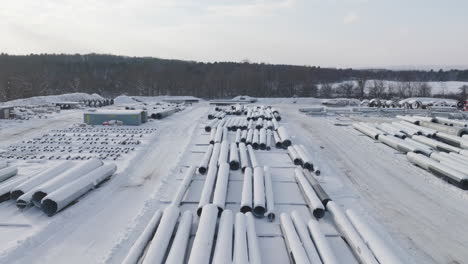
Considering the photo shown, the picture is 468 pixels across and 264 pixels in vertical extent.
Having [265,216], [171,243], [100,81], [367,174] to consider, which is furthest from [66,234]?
[100,81]

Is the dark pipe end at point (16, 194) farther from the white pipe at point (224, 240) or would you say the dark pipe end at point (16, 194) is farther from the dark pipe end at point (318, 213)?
the dark pipe end at point (318, 213)

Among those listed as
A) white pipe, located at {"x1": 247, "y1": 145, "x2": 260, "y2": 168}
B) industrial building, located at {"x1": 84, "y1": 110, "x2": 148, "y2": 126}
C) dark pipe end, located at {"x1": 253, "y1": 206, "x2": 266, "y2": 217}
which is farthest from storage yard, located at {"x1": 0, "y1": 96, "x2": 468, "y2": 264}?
industrial building, located at {"x1": 84, "y1": 110, "x2": 148, "y2": 126}

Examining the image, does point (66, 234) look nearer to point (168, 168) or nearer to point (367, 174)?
point (168, 168)

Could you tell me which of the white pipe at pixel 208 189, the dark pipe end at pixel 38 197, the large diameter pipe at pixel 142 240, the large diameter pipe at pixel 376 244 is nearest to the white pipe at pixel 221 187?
the white pipe at pixel 208 189

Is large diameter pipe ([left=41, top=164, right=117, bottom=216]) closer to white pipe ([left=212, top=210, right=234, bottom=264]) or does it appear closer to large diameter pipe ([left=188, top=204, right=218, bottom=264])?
large diameter pipe ([left=188, top=204, right=218, bottom=264])

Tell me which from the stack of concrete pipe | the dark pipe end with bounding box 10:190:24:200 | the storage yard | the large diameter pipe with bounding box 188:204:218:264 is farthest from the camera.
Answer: the dark pipe end with bounding box 10:190:24:200

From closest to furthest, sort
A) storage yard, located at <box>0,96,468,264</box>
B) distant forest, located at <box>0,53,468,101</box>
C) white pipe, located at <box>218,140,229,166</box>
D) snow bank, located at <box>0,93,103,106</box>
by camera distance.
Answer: storage yard, located at <box>0,96,468,264</box>
white pipe, located at <box>218,140,229,166</box>
snow bank, located at <box>0,93,103,106</box>
distant forest, located at <box>0,53,468,101</box>

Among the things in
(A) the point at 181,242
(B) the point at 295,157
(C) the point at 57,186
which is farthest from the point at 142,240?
(B) the point at 295,157
